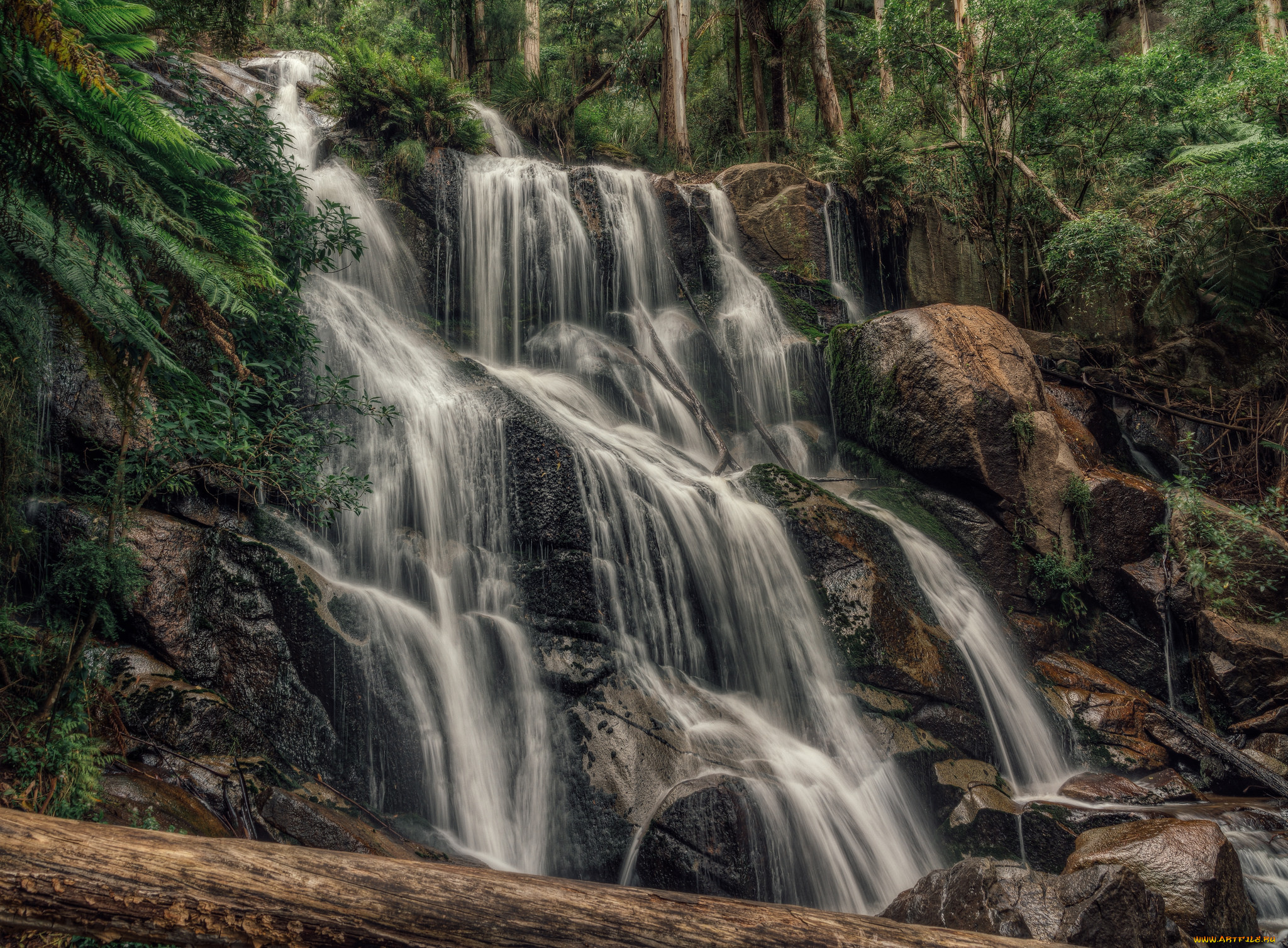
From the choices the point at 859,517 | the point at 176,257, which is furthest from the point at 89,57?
the point at 859,517

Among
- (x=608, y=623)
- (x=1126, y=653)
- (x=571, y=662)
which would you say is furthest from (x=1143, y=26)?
(x=571, y=662)

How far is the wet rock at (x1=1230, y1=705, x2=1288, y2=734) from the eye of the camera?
7.59m

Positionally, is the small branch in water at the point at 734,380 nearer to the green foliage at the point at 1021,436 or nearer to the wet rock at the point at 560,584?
the green foliage at the point at 1021,436

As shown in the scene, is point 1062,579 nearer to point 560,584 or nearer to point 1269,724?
point 1269,724

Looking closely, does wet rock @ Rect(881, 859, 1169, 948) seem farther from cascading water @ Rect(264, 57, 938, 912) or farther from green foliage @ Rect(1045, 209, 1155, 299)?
green foliage @ Rect(1045, 209, 1155, 299)

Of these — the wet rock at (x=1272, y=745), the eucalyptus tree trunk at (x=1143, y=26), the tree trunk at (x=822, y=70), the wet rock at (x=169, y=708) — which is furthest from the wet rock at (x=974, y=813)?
the eucalyptus tree trunk at (x=1143, y=26)

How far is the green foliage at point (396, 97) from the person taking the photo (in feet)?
37.6

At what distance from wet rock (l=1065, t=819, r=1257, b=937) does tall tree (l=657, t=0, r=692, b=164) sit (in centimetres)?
1552

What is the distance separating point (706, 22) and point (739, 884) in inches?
839

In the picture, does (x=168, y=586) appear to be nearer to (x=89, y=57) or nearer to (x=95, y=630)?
(x=95, y=630)

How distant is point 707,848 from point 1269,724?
677 centimetres

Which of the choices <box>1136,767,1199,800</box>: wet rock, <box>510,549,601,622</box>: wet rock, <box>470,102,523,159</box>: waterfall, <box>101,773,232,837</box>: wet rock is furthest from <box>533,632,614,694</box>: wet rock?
<box>470,102,523,159</box>: waterfall

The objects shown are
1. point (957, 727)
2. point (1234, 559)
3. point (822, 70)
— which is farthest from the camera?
point (822, 70)

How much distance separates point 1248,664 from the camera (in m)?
7.91
